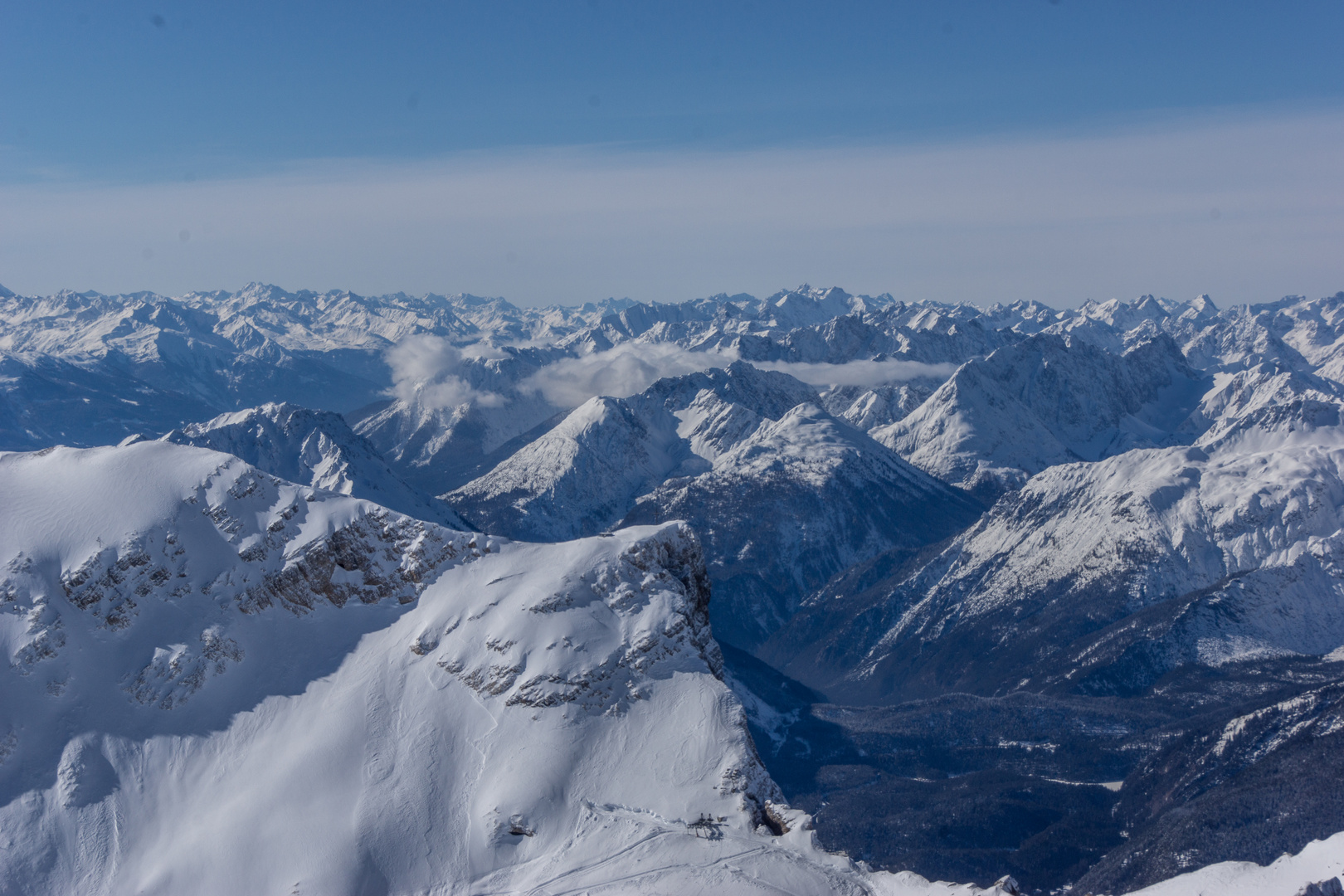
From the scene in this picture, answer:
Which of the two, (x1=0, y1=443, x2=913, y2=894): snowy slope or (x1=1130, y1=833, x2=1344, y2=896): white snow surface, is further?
(x1=0, y1=443, x2=913, y2=894): snowy slope

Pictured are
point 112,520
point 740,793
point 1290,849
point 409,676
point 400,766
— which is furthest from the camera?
point 1290,849

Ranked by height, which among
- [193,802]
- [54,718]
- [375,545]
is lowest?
[193,802]

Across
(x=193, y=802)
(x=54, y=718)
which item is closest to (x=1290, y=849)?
(x=193, y=802)

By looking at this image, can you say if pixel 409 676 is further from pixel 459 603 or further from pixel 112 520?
pixel 112 520

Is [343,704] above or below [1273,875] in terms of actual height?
above

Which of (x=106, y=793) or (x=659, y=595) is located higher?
(x=659, y=595)

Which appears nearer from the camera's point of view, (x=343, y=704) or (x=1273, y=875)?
(x=1273, y=875)

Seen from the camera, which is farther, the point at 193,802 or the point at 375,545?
the point at 375,545

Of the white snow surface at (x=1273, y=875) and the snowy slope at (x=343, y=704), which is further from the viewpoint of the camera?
the snowy slope at (x=343, y=704)
